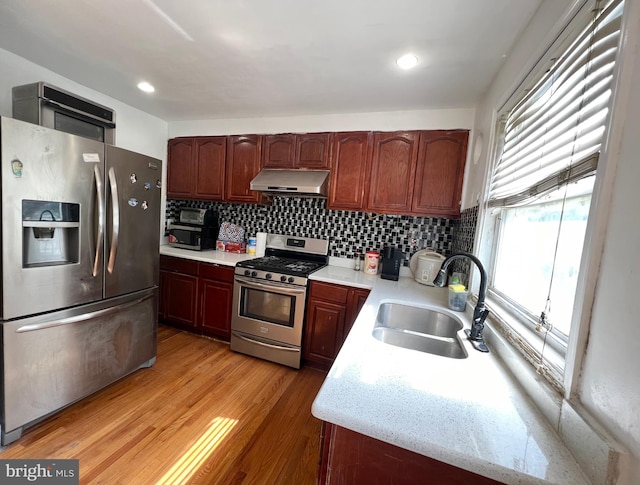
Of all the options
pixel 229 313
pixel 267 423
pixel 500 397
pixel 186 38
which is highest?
pixel 186 38

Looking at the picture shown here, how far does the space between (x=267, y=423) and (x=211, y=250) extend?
1.97 m

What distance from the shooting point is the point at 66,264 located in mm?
1518

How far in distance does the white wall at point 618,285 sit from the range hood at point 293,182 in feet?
6.28

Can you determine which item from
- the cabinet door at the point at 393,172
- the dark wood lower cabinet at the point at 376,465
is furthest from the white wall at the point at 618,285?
the cabinet door at the point at 393,172

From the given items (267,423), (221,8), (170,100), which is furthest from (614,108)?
(170,100)

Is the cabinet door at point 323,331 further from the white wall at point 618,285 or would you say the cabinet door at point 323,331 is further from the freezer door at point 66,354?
the white wall at point 618,285

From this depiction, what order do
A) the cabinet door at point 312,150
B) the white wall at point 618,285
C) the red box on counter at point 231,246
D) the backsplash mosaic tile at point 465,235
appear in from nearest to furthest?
the white wall at point 618,285
the backsplash mosaic tile at point 465,235
the cabinet door at point 312,150
the red box on counter at point 231,246

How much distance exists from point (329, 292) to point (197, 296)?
1419mm

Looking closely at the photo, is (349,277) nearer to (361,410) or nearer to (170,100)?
(361,410)

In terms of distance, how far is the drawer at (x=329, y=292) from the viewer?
2.22 meters

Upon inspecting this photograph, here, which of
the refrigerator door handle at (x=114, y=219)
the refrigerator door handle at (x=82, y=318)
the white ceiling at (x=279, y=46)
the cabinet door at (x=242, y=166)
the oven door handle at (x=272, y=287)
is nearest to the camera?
the white ceiling at (x=279, y=46)

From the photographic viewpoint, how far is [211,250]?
10.0ft

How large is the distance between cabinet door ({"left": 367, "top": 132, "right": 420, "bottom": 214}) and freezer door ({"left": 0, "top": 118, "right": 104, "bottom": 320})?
2032 mm

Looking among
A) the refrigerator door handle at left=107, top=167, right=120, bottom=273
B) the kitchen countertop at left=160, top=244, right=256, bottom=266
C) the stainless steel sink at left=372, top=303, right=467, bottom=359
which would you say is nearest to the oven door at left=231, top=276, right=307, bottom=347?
the kitchen countertop at left=160, top=244, right=256, bottom=266
